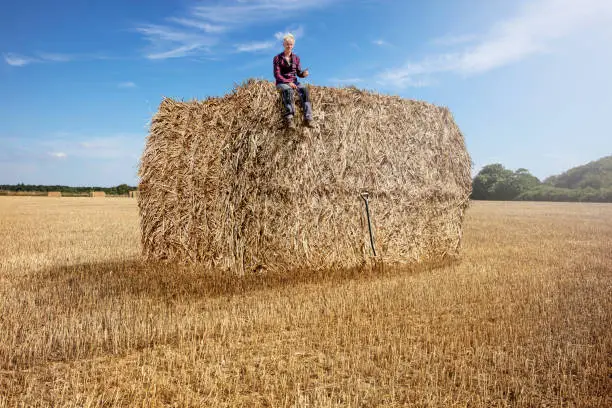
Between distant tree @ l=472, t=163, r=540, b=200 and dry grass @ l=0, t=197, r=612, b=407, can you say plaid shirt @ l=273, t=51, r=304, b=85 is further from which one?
distant tree @ l=472, t=163, r=540, b=200

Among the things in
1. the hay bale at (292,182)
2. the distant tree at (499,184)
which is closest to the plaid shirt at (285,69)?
the hay bale at (292,182)

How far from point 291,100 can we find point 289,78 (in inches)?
19.1

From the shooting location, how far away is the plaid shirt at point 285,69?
8.35 metres

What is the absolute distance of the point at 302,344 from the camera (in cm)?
520

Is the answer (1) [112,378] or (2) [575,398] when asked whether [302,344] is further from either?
(2) [575,398]

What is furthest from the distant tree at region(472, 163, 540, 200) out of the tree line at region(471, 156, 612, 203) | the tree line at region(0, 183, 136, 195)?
the tree line at region(0, 183, 136, 195)

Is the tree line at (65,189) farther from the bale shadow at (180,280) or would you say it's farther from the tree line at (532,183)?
the bale shadow at (180,280)

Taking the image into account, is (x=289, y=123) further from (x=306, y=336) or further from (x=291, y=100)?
(x=306, y=336)

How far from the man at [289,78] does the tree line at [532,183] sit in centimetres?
5352

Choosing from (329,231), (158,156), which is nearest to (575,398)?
(329,231)

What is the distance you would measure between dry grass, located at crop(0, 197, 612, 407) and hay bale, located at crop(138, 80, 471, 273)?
515mm

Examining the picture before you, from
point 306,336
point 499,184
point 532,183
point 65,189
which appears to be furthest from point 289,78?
point 65,189

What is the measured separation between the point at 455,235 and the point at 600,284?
330 cm

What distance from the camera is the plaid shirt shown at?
329 inches
